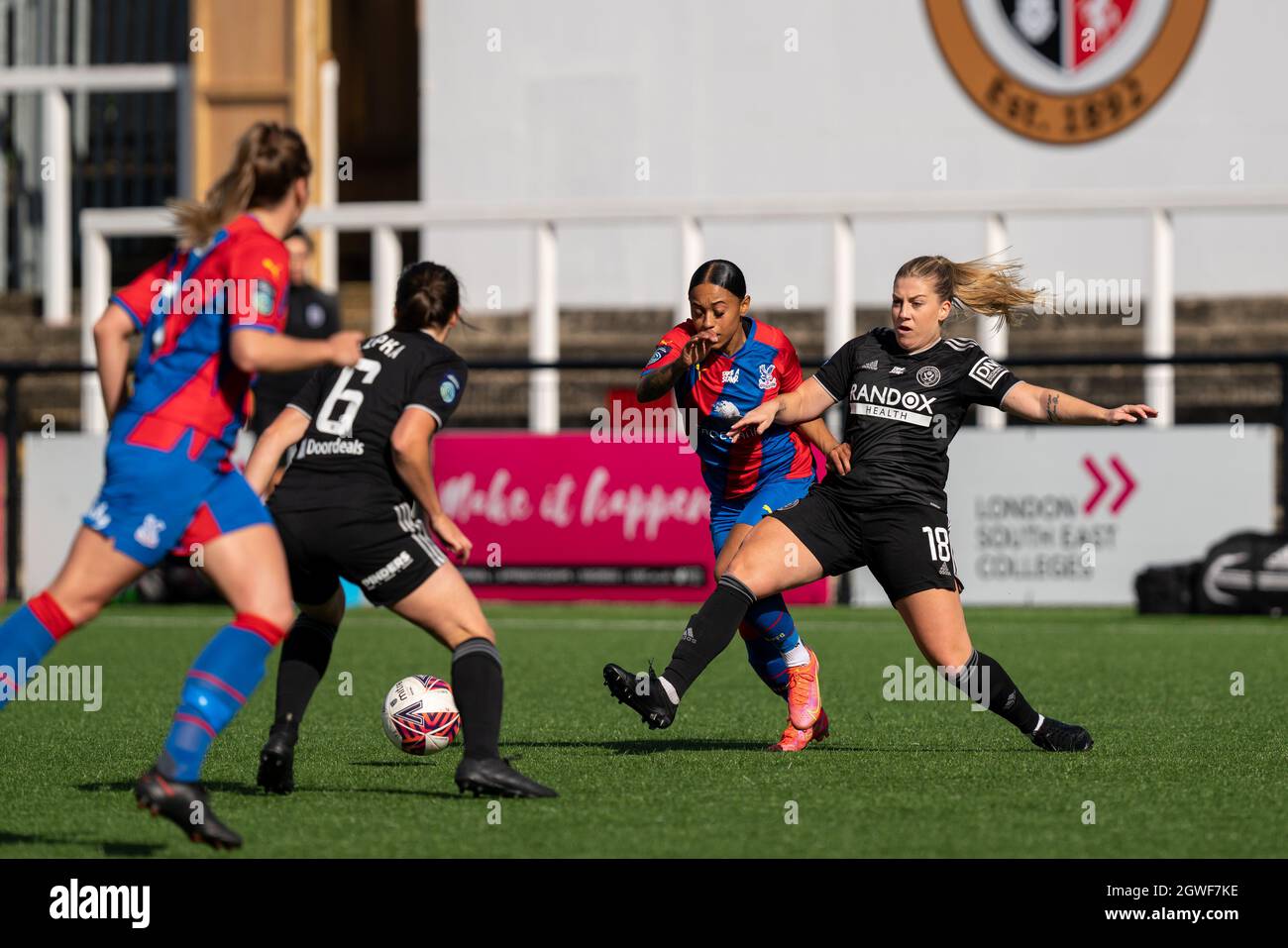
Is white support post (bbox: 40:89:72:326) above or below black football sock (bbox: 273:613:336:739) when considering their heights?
above

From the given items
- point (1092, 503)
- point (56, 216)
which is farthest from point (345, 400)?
point (56, 216)

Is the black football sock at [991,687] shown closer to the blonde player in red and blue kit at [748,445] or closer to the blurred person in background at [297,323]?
the blonde player in red and blue kit at [748,445]

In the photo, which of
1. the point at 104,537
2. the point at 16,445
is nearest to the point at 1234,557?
the point at 16,445

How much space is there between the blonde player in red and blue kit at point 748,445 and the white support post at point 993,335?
6730 mm

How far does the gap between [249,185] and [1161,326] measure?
10663 millimetres

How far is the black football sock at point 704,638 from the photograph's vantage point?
23.6ft

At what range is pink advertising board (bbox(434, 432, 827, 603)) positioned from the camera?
14.7 metres

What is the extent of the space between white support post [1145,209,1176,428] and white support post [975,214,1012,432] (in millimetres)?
1011

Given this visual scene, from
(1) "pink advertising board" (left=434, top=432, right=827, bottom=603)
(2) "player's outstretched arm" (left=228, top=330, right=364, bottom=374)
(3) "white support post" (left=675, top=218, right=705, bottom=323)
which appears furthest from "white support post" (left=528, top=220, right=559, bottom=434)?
(2) "player's outstretched arm" (left=228, top=330, right=364, bottom=374)

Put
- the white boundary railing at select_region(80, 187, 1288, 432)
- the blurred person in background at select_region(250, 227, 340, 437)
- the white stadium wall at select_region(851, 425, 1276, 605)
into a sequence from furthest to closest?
the white boundary railing at select_region(80, 187, 1288, 432) < the white stadium wall at select_region(851, 425, 1276, 605) < the blurred person in background at select_region(250, 227, 340, 437)

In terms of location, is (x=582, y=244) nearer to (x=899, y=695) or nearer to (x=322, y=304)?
(x=322, y=304)

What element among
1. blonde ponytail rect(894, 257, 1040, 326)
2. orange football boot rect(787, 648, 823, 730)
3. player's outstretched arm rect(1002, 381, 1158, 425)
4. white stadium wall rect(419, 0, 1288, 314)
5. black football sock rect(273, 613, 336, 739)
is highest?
white stadium wall rect(419, 0, 1288, 314)

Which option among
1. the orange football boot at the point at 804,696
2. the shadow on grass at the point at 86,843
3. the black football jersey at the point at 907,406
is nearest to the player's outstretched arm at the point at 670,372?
the black football jersey at the point at 907,406

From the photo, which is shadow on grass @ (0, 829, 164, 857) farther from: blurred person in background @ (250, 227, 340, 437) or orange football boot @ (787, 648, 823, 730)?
blurred person in background @ (250, 227, 340, 437)
